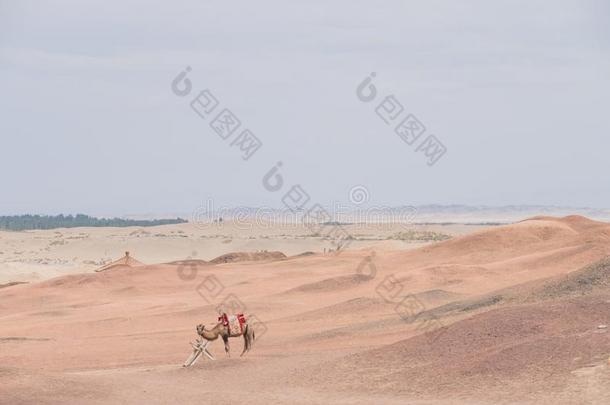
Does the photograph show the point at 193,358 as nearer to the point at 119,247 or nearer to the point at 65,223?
the point at 119,247

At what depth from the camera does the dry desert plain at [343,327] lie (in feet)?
63.1

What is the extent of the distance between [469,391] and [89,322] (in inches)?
783

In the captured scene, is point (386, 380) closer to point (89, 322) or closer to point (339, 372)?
point (339, 372)

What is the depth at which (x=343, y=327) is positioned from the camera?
30.1m

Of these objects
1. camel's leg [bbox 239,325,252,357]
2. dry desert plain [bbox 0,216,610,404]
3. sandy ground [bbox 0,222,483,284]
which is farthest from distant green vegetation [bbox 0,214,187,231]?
camel's leg [bbox 239,325,252,357]

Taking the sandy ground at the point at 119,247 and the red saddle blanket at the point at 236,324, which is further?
the sandy ground at the point at 119,247

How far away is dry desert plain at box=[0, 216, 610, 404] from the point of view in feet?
63.1

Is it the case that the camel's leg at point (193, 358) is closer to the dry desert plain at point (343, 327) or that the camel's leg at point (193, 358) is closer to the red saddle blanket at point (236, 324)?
the dry desert plain at point (343, 327)

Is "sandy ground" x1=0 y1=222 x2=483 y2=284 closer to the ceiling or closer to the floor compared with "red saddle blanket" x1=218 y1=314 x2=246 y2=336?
closer to the ceiling

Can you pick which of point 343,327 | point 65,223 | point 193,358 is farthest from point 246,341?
point 65,223

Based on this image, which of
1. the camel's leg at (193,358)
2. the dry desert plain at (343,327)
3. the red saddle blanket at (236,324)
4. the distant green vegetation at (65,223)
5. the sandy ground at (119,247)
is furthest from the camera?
the distant green vegetation at (65,223)

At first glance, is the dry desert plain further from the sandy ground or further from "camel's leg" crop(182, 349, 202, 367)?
the sandy ground

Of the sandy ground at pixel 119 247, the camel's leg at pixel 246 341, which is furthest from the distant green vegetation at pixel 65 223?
the camel's leg at pixel 246 341

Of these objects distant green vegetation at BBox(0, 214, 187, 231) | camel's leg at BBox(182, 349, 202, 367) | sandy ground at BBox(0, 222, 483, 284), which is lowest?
camel's leg at BBox(182, 349, 202, 367)
